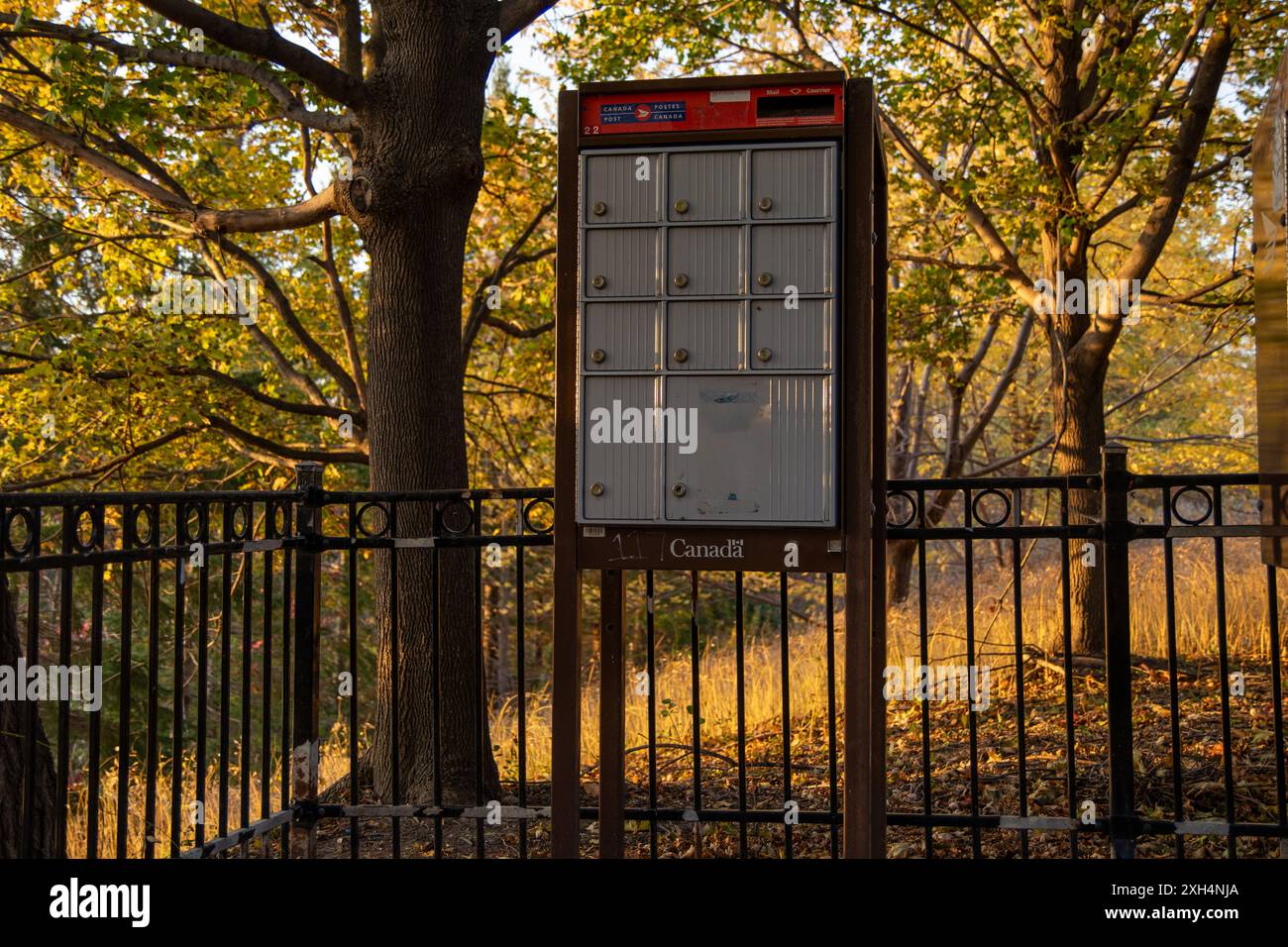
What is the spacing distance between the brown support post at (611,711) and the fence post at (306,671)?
1707mm

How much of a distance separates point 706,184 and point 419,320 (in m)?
3.25

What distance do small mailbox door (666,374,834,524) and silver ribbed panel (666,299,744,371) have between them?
0.06m

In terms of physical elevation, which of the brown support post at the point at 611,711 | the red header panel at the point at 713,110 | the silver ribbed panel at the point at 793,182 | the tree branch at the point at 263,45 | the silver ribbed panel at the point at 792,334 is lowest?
the brown support post at the point at 611,711

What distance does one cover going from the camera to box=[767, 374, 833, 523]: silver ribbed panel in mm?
3941

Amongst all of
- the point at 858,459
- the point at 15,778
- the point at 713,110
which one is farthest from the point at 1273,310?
the point at 15,778

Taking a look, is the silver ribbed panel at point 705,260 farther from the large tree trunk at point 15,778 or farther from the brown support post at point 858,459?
the large tree trunk at point 15,778

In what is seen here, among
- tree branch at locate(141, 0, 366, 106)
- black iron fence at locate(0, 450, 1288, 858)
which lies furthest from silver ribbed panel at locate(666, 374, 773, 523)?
tree branch at locate(141, 0, 366, 106)

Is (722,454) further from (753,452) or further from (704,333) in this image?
(704,333)

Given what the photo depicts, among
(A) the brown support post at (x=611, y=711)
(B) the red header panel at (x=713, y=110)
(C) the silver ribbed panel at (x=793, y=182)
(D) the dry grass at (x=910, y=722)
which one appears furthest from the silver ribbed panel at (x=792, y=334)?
(D) the dry grass at (x=910, y=722)

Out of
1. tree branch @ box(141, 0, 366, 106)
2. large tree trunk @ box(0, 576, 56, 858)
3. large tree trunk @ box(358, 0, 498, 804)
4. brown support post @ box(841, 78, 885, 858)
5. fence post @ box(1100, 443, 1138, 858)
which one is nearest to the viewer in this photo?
brown support post @ box(841, 78, 885, 858)

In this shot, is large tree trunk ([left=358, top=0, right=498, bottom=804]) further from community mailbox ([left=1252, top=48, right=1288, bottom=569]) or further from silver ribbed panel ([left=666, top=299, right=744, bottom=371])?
community mailbox ([left=1252, top=48, right=1288, bottom=569])

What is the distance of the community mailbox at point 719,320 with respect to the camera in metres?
3.96

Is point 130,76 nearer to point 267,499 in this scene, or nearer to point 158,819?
point 267,499
